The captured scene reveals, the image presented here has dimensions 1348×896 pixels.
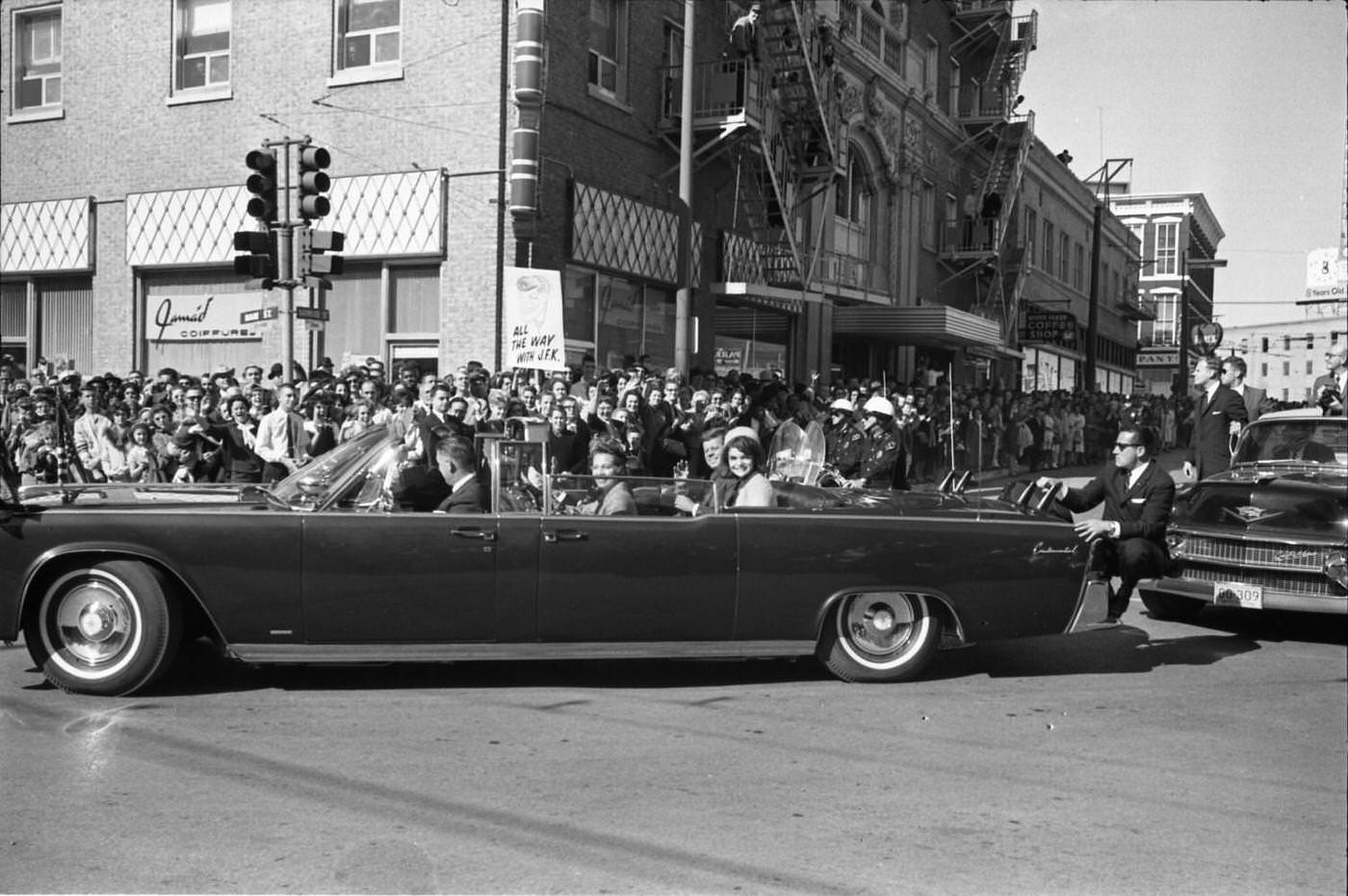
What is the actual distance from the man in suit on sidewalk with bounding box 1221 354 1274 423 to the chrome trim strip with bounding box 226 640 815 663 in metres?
6.11

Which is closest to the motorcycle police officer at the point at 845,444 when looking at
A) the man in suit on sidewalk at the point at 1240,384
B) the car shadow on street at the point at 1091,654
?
the man in suit on sidewalk at the point at 1240,384

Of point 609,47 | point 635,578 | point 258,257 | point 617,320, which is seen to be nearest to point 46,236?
point 617,320

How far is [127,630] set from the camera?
6.48 m

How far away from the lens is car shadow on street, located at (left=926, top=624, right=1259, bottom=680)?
759 cm

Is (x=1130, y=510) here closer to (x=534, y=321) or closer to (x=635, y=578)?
(x=635, y=578)

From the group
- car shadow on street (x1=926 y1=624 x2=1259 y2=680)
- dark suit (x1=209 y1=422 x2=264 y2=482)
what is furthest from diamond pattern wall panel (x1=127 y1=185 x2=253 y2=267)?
car shadow on street (x1=926 y1=624 x2=1259 y2=680)

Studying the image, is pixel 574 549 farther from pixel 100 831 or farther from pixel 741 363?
pixel 741 363

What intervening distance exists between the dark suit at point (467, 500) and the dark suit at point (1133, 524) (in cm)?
403

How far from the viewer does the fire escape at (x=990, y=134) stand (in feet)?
113

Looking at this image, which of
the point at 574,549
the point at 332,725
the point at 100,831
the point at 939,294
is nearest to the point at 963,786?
the point at 574,549

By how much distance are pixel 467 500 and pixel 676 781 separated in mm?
2174

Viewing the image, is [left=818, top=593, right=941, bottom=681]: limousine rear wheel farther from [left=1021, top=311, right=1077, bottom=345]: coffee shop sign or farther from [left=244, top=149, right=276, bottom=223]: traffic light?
[left=1021, top=311, right=1077, bottom=345]: coffee shop sign

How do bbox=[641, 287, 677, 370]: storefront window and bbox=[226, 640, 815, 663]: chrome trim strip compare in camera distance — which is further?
bbox=[641, 287, 677, 370]: storefront window

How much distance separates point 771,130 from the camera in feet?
75.5
